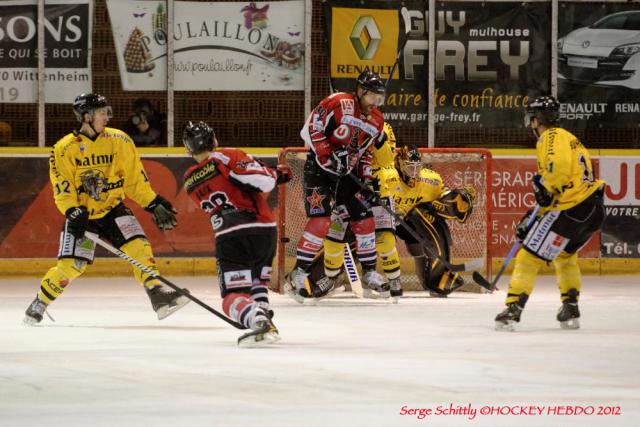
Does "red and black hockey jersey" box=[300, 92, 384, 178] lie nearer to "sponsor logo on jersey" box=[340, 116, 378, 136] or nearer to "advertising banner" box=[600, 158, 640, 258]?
"sponsor logo on jersey" box=[340, 116, 378, 136]

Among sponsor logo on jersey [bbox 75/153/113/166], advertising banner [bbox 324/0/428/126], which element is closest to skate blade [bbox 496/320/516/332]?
sponsor logo on jersey [bbox 75/153/113/166]

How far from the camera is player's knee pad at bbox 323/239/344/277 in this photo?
902 cm

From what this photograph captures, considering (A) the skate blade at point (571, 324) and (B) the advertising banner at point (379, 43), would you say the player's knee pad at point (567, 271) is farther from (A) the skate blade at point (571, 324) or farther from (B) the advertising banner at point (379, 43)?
(B) the advertising banner at point (379, 43)

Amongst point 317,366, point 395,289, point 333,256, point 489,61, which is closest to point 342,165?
point 333,256

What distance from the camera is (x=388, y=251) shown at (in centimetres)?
912

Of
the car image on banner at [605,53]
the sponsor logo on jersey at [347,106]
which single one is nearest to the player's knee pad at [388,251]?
the sponsor logo on jersey at [347,106]

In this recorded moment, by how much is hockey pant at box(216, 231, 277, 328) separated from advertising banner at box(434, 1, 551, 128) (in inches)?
195

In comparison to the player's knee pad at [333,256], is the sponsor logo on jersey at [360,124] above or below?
above

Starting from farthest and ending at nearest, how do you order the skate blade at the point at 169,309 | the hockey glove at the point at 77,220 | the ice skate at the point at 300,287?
the ice skate at the point at 300,287 → the skate blade at the point at 169,309 → the hockey glove at the point at 77,220

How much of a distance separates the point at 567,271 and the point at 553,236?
0.32 meters

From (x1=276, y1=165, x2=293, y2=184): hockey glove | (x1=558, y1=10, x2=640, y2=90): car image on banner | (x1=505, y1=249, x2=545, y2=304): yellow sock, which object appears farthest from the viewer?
(x1=558, y1=10, x2=640, y2=90): car image on banner

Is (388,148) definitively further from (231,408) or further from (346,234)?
(231,408)

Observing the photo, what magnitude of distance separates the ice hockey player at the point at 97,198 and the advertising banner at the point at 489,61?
4066 millimetres

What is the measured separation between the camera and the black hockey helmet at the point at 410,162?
9.64 m
